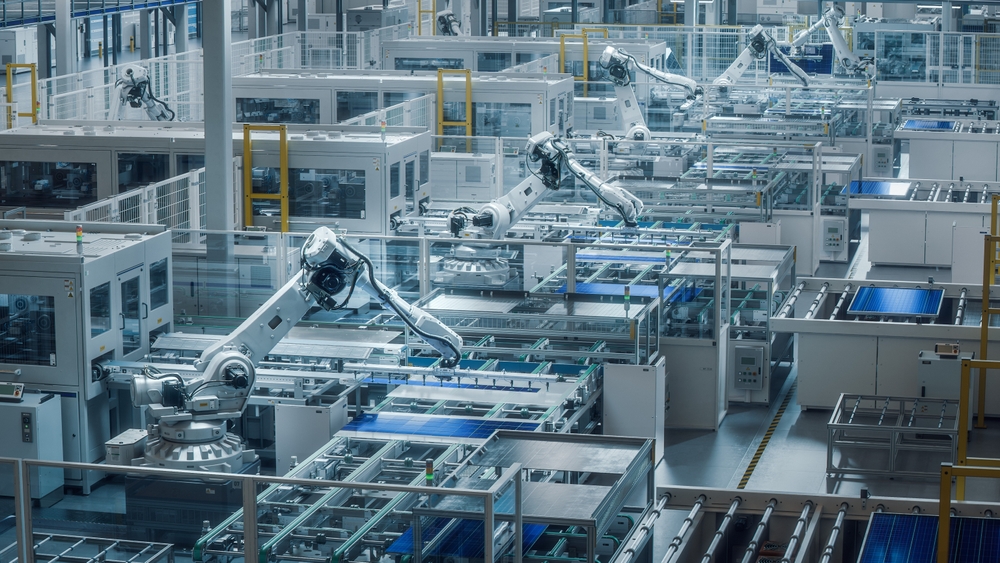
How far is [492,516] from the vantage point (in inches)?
205

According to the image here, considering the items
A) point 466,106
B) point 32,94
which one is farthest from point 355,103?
point 32,94

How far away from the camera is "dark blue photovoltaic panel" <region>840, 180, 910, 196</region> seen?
16.9 metres

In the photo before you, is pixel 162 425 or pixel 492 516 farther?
pixel 162 425

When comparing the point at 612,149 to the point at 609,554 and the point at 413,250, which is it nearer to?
the point at 413,250

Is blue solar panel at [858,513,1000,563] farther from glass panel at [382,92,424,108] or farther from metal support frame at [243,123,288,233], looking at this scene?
glass panel at [382,92,424,108]

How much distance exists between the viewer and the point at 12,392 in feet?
29.6

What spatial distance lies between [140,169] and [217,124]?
1.52 meters

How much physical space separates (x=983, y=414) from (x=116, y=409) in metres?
6.90

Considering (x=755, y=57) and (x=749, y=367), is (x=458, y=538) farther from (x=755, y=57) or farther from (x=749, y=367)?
(x=755, y=57)

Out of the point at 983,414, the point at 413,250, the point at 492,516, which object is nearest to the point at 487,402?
the point at 413,250

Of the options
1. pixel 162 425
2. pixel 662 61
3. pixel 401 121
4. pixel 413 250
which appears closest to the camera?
pixel 162 425

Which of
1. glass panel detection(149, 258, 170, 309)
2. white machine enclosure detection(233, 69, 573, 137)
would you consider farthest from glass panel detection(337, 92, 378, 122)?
glass panel detection(149, 258, 170, 309)

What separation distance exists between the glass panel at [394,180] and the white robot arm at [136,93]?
4455 millimetres

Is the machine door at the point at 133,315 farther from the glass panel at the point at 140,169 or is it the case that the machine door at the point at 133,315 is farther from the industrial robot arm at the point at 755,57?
the industrial robot arm at the point at 755,57
